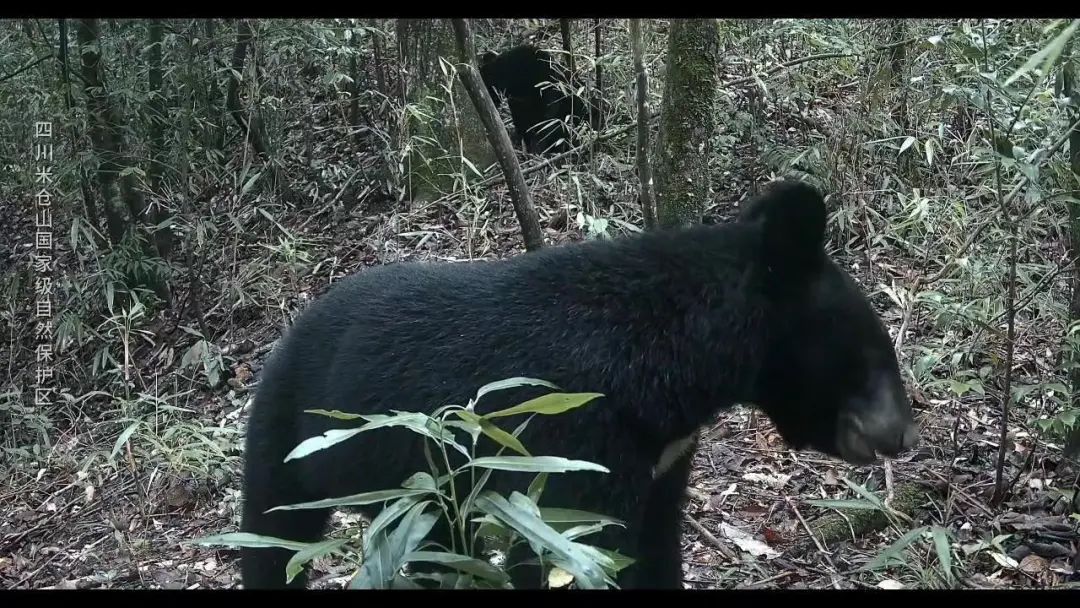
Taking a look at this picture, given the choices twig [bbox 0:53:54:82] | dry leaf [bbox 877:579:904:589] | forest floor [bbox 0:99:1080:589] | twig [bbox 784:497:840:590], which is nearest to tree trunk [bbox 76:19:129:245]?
twig [bbox 0:53:54:82]

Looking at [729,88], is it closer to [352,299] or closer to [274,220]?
[274,220]

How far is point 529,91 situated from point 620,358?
245 inches

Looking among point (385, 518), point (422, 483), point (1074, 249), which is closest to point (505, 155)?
point (1074, 249)

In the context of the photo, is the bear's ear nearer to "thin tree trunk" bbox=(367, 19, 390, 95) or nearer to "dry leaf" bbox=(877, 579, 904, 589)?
"dry leaf" bbox=(877, 579, 904, 589)

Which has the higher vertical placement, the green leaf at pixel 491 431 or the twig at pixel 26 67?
the twig at pixel 26 67

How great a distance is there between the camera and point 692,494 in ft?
14.4

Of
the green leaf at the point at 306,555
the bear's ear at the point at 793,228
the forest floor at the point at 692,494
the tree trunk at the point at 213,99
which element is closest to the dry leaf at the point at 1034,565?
the forest floor at the point at 692,494

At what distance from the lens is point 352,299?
10.7 feet

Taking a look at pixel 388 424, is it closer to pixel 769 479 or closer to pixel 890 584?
pixel 890 584

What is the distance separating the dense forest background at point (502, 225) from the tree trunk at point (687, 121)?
0.02 meters

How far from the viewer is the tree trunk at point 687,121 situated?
4301mm

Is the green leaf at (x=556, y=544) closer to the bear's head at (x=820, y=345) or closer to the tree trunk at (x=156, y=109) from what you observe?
the bear's head at (x=820, y=345)
